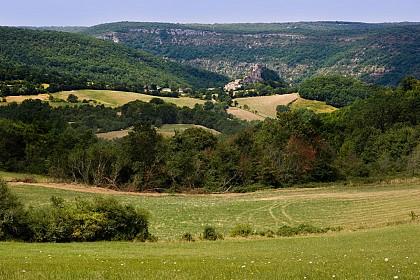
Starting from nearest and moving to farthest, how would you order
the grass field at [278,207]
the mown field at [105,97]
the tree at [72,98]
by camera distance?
the grass field at [278,207]
the mown field at [105,97]
the tree at [72,98]

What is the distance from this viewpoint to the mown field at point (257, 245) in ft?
49.2

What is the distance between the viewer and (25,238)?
97.0 ft

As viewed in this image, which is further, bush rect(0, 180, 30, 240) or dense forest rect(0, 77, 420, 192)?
dense forest rect(0, 77, 420, 192)

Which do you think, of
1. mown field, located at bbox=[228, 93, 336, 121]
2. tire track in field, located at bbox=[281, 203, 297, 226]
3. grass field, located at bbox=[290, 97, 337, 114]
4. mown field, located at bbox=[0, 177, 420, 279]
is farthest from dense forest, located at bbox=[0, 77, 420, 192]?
grass field, located at bbox=[290, 97, 337, 114]

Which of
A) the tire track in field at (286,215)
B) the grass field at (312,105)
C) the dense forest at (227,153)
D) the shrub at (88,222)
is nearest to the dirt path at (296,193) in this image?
the dense forest at (227,153)

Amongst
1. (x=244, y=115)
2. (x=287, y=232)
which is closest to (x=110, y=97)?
(x=244, y=115)

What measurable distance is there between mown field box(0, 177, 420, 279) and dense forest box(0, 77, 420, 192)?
5939 mm

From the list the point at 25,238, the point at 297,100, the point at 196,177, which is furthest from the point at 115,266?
the point at 297,100

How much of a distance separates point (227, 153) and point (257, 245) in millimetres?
54600

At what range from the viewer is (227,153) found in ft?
271

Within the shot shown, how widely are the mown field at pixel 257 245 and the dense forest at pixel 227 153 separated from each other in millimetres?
5939

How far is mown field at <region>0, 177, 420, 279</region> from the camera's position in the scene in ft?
49.2

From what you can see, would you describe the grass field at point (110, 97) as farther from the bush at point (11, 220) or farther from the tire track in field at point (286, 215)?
the bush at point (11, 220)

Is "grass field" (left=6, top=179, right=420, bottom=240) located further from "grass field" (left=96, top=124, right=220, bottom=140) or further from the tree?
the tree
